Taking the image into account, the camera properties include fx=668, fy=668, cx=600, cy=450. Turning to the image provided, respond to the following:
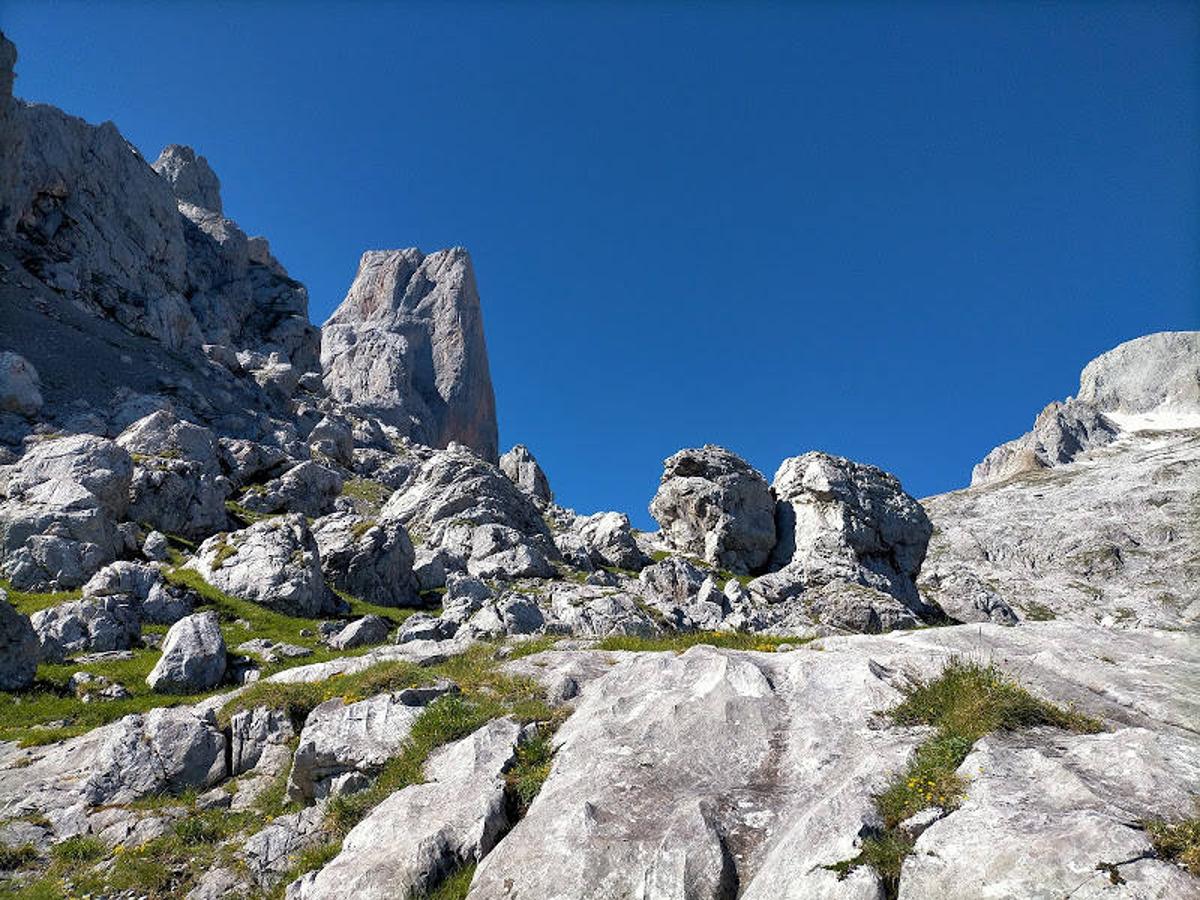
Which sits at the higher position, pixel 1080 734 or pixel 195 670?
pixel 195 670

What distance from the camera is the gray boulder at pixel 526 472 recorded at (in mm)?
128250

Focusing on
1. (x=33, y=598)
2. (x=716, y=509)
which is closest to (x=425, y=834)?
(x=33, y=598)

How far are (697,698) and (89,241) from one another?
129078 millimetres

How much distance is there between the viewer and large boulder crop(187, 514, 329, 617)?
39500 mm

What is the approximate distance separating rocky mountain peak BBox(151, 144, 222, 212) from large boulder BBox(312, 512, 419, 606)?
174 metres

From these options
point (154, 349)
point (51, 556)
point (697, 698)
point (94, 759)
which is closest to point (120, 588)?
point (51, 556)

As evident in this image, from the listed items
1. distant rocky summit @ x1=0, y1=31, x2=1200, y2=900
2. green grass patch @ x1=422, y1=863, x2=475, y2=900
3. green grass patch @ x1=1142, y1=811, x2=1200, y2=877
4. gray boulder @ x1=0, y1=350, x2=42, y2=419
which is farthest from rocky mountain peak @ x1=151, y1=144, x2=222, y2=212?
green grass patch @ x1=1142, y1=811, x2=1200, y2=877

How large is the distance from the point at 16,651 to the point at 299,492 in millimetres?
44444

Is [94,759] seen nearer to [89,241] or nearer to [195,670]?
[195,670]

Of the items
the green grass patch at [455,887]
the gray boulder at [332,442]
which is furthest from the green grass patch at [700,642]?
the gray boulder at [332,442]

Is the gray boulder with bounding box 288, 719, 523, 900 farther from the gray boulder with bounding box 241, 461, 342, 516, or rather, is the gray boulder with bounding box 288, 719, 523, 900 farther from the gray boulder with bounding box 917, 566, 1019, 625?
the gray boulder with bounding box 917, 566, 1019, 625

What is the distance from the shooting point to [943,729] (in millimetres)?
10664

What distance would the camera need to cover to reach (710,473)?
3361 inches

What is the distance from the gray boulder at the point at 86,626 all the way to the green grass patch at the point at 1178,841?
116 ft
